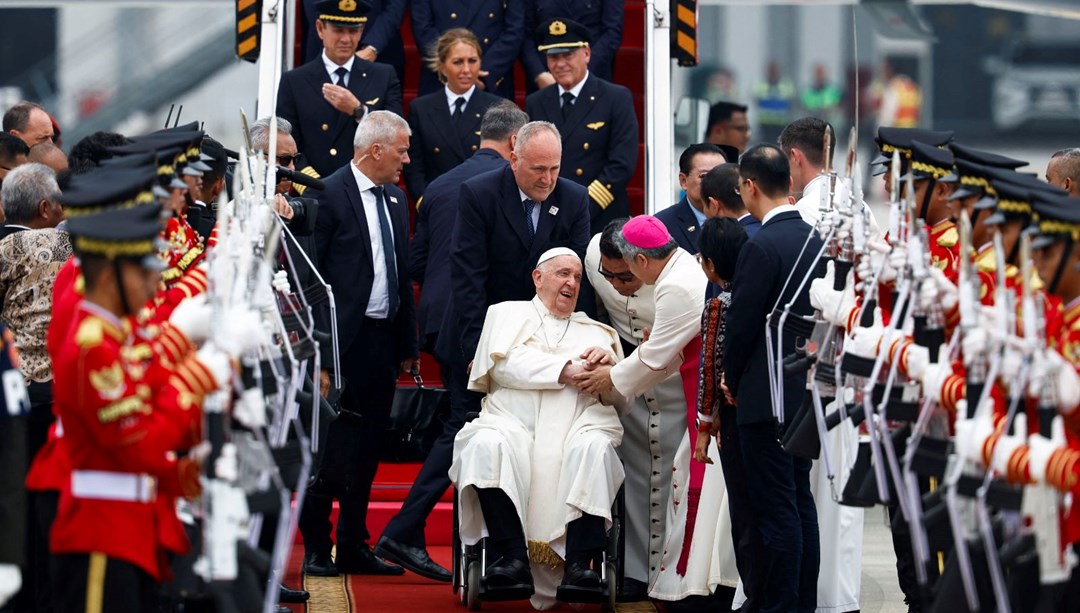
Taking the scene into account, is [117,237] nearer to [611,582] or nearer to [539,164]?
[611,582]

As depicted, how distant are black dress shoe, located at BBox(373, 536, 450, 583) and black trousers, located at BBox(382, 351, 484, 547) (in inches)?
1.2

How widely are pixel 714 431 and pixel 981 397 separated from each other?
6.90 feet

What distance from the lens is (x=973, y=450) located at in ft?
15.0

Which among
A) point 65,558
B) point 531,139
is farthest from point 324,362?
point 65,558

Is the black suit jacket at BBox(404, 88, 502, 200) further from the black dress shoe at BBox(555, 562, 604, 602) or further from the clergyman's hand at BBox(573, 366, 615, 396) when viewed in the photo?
the black dress shoe at BBox(555, 562, 604, 602)

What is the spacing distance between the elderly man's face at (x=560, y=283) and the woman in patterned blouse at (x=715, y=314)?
0.60 meters

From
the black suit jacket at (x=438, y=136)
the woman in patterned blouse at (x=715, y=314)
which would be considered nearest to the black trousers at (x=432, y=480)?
the woman in patterned blouse at (x=715, y=314)

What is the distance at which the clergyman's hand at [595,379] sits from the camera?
276 inches

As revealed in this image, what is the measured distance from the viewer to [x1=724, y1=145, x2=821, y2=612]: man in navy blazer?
640 centimetres

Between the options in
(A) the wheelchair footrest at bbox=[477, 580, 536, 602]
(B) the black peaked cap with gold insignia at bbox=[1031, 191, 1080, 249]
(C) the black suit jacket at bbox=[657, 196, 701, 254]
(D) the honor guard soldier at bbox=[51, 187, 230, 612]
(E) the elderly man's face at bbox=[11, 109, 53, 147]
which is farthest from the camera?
(E) the elderly man's face at bbox=[11, 109, 53, 147]

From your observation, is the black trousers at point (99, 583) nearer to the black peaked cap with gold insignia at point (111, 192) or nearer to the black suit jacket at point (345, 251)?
the black peaked cap with gold insignia at point (111, 192)

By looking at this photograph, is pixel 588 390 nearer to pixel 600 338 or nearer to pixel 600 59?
pixel 600 338

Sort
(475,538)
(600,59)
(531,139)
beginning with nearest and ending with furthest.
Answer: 1. (475,538)
2. (531,139)
3. (600,59)

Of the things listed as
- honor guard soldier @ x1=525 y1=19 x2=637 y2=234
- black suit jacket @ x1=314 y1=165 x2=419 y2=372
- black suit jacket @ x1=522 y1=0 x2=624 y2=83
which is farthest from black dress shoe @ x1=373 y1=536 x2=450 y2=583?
black suit jacket @ x1=522 y1=0 x2=624 y2=83
